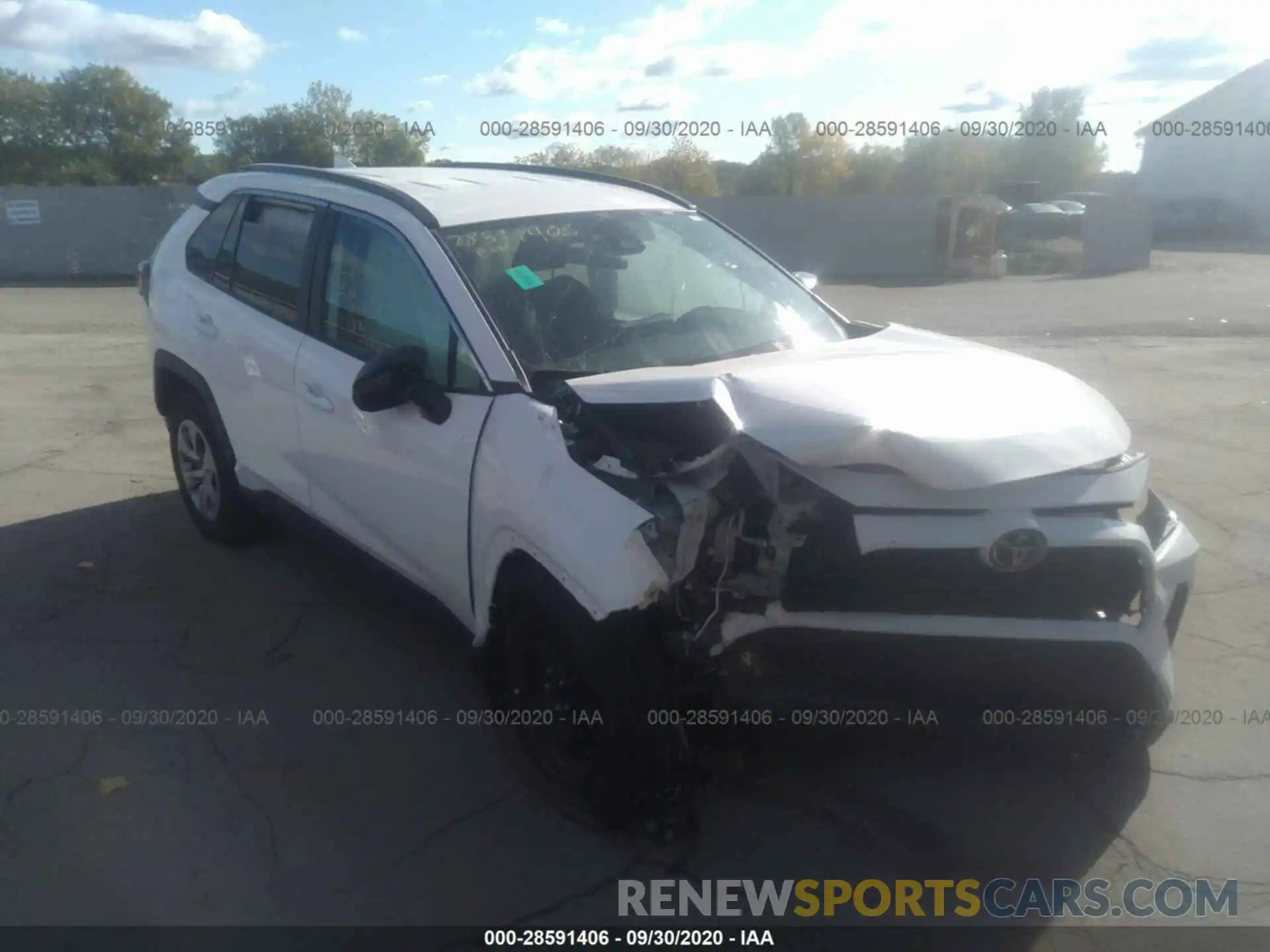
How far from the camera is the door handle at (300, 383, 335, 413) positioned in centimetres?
428

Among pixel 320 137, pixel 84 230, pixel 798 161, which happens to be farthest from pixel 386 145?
pixel 798 161

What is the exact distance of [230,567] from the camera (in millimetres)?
5559

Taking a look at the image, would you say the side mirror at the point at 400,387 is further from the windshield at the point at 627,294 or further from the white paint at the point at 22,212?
the white paint at the point at 22,212

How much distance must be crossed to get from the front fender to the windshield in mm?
332

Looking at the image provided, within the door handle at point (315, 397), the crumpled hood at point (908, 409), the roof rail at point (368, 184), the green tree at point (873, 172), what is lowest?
the door handle at point (315, 397)

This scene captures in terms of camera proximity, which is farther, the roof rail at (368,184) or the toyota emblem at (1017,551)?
the roof rail at (368,184)

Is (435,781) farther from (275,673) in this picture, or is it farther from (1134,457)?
(1134,457)

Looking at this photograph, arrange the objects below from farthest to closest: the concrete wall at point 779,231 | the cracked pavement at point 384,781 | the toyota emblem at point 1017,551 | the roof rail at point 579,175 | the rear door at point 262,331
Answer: the concrete wall at point 779,231 < the roof rail at point 579,175 < the rear door at point 262,331 < the cracked pavement at point 384,781 < the toyota emblem at point 1017,551

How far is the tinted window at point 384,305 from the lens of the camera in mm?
3803

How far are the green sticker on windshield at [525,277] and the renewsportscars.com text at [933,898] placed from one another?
79.8 inches

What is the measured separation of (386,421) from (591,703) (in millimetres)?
1326

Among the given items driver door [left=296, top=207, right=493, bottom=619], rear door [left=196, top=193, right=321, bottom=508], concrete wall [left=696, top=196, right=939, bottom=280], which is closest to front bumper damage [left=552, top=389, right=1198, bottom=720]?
driver door [left=296, top=207, right=493, bottom=619]

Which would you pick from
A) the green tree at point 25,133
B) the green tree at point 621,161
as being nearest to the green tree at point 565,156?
the green tree at point 621,161

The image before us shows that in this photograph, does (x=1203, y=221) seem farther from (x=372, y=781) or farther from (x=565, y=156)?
(x=372, y=781)
